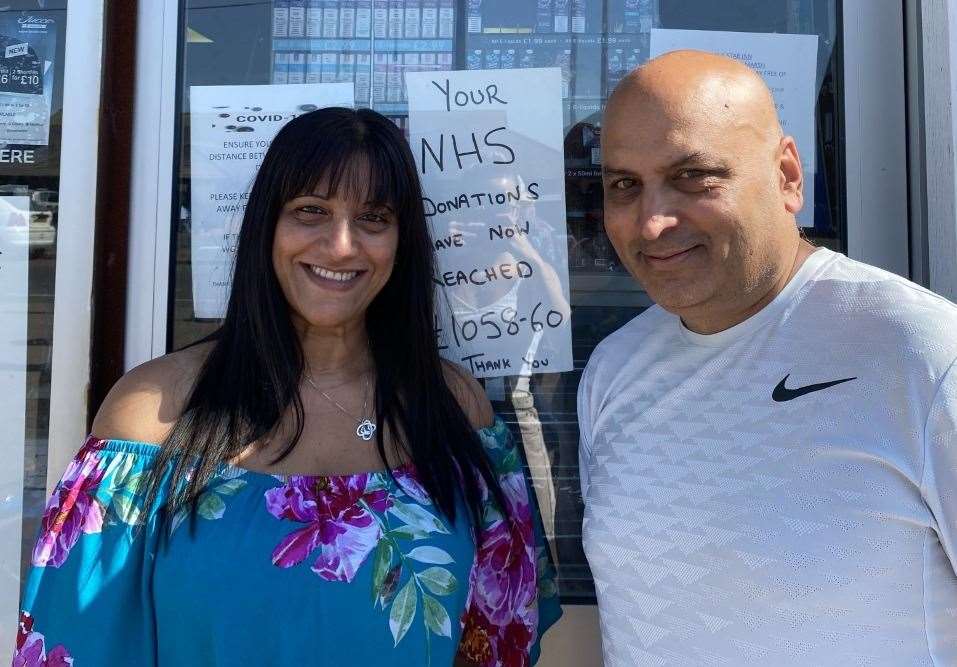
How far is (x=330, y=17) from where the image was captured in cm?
193

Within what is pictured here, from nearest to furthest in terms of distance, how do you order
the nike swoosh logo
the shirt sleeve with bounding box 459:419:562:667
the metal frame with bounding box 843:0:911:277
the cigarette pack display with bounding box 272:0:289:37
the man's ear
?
the nike swoosh logo < the man's ear < the shirt sleeve with bounding box 459:419:562:667 < the metal frame with bounding box 843:0:911:277 < the cigarette pack display with bounding box 272:0:289:37

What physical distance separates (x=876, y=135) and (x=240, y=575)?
1590mm

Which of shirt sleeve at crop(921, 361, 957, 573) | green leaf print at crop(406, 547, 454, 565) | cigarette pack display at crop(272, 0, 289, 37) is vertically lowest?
green leaf print at crop(406, 547, 454, 565)

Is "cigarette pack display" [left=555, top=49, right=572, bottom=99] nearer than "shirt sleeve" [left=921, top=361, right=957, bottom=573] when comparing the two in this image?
No

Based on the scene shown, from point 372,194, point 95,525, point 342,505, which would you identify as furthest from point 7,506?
point 372,194

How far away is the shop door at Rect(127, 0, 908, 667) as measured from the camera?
6.00 feet

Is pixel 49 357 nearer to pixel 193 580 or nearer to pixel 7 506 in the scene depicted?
pixel 7 506

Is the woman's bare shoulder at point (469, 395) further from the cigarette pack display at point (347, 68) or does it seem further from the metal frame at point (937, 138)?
the metal frame at point (937, 138)

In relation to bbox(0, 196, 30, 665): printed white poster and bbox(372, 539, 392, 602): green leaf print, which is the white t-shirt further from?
bbox(0, 196, 30, 665): printed white poster

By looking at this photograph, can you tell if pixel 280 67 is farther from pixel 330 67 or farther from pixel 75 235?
pixel 75 235

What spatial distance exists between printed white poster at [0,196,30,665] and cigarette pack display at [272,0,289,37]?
66 cm

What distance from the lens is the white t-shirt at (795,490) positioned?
1.12 meters

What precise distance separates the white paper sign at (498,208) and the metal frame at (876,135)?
64 centimetres

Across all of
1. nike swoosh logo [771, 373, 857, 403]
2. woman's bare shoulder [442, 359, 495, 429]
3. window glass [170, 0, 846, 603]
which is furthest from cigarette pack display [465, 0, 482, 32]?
nike swoosh logo [771, 373, 857, 403]
